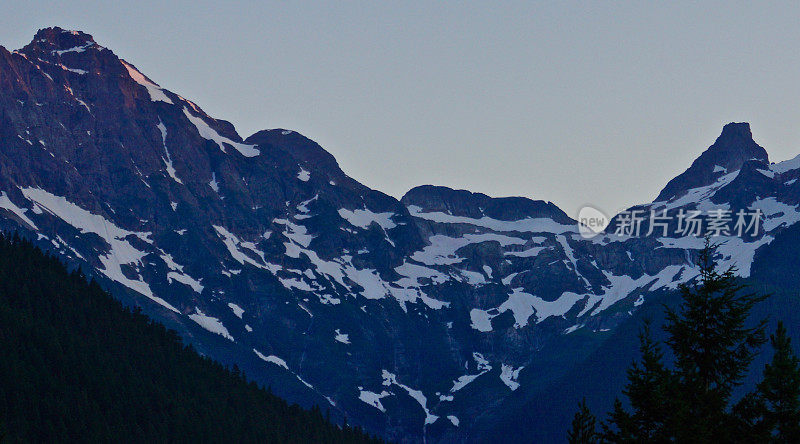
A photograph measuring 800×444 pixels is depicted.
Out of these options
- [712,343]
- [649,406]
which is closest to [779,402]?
[712,343]

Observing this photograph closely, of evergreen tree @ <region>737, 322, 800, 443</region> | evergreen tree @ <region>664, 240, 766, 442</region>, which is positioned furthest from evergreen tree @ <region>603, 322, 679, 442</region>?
evergreen tree @ <region>737, 322, 800, 443</region>

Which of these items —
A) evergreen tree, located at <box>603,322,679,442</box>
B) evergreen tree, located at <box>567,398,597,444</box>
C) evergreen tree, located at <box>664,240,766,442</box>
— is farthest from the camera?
evergreen tree, located at <box>664,240,766,442</box>

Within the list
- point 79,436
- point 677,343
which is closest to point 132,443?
point 79,436

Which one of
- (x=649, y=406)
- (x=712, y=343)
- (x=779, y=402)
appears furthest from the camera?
(x=712, y=343)

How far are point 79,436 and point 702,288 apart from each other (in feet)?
555

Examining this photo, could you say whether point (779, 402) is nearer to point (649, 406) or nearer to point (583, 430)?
point (649, 406)

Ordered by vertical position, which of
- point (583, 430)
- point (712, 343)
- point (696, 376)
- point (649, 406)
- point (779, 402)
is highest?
point (712, 343)

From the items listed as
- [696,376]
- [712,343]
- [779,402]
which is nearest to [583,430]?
[696,376]

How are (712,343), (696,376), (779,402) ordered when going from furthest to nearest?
(712,343) < (696,376) < (779,402)

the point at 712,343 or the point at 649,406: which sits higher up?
the point at 712,343

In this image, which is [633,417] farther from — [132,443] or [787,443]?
[132,443]

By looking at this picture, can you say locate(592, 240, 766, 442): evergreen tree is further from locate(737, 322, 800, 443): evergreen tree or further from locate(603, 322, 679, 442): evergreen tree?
locate(737, 322, 800, 443): evergreen tree

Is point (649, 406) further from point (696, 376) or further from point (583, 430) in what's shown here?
point (696, 376)

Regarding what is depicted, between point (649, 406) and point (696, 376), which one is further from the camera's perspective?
point (696, 376)
